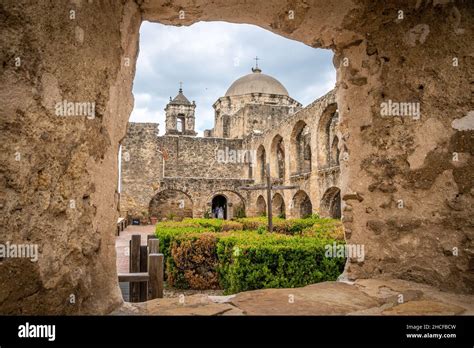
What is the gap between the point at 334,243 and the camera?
565 cm

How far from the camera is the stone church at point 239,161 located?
15266 mm

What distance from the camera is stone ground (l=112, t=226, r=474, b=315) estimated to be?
194 cm

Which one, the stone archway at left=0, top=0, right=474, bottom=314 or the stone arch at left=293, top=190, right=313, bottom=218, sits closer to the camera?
the stone archway at left=0, top=0, right=474, bottom=314

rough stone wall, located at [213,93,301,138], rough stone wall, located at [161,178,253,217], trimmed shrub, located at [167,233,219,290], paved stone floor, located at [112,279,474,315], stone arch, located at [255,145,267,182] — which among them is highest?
rough stone wall, located at [213,93,301,138]

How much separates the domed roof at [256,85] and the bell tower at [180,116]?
426 cm

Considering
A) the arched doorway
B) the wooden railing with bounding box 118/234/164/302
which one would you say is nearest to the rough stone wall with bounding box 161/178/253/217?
the arched doorway

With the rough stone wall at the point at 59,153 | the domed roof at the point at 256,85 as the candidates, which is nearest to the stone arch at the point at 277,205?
the domed roof at the point at 256,85

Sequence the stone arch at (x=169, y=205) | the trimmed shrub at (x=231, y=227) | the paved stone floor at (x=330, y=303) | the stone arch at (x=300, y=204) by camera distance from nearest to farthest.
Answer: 1. the paved stone floor at (x=330, y=303)
2. the trimmed shrub at (x=231, y=227)
3. the stone arch at (x=300, y=204)
4. the stone arch at (x=169, y=205)

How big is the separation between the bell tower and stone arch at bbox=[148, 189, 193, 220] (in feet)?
24.4

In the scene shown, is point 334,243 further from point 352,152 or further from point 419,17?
point 419,17

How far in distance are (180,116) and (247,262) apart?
25.6 meters

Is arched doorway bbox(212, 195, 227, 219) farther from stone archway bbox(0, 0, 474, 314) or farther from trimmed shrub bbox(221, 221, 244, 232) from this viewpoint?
stone archway bbox(0, 0, 474, 314)

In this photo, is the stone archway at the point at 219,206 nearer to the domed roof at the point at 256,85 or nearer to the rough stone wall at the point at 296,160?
the rough stone wall at the point at 296,160
